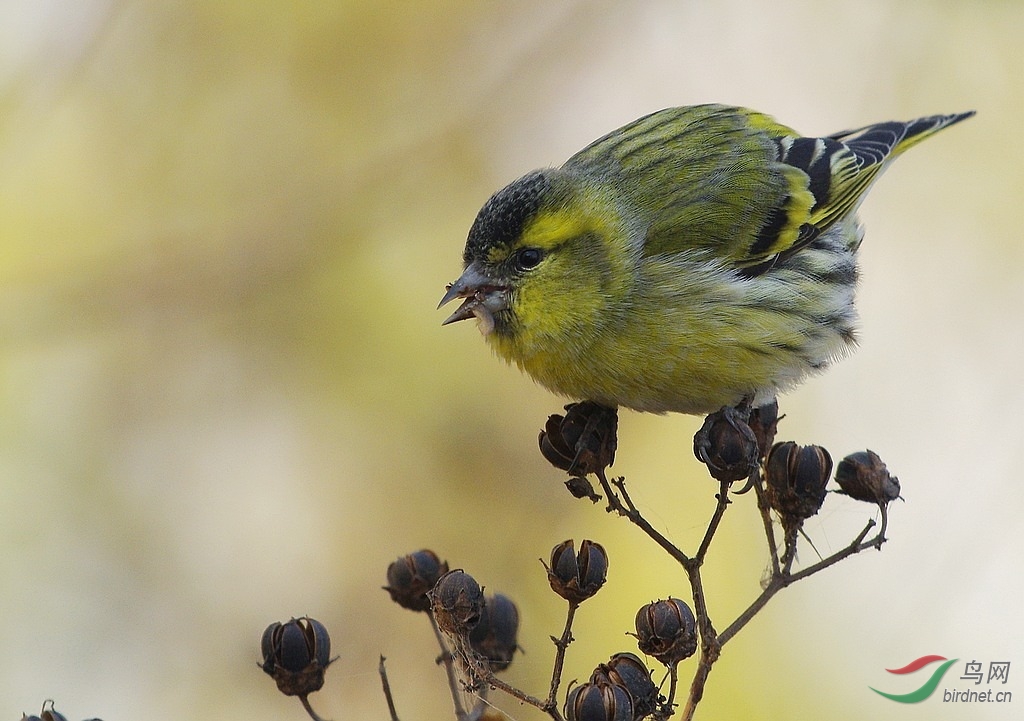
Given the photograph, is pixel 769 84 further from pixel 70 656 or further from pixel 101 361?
pixel 70 656

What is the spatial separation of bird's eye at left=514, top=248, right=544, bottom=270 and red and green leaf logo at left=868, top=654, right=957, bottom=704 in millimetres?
1812

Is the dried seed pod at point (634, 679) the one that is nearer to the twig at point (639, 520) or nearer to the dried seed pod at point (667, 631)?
the dried seed pod at point (667, 631)

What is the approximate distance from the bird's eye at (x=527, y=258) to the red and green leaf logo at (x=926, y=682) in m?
1.81

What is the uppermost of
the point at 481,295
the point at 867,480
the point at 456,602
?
the point at 481,295

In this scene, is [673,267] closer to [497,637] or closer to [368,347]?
[497,637]

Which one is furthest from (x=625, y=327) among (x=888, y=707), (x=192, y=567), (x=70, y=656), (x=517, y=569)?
(x=70, y=656)

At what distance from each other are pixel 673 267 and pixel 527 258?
1.25 feet

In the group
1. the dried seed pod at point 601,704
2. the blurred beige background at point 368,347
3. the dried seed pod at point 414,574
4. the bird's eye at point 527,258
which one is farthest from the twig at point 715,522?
the blurred beige background at point 368,347

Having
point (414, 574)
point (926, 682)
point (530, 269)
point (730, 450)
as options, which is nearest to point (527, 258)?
point (530, 269)

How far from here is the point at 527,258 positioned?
260 cm

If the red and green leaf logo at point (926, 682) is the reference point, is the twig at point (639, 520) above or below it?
below

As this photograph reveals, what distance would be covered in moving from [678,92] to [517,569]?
1940mm

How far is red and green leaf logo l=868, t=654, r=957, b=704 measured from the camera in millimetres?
3297

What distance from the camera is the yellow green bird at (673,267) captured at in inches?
101
